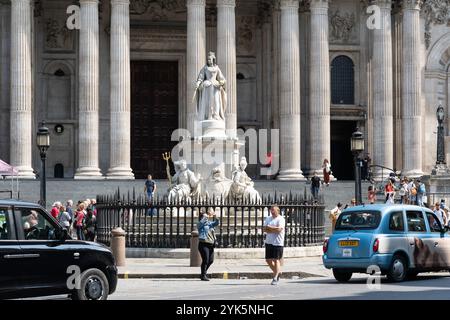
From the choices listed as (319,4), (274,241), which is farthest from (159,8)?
(274,241)

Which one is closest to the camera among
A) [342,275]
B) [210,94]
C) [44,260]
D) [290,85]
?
[44,260]

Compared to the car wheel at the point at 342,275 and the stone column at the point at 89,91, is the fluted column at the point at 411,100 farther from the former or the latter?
the car wheel at the point at 342,275

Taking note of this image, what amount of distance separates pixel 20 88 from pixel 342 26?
19.8m

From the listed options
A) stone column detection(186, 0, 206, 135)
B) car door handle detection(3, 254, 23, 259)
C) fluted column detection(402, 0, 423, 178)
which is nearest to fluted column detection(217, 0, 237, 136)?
stone column detection(186, 0, 206, 135)

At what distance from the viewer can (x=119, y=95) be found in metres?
55.8

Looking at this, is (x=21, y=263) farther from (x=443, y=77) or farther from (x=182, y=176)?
(x=443, y=77)

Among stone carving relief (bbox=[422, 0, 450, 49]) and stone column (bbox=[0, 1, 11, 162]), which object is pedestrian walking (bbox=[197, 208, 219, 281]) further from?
stone carving relief (bbox=[422, 0, 450, 49])

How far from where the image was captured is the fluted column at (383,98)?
58.8 metres

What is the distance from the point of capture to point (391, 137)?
2322 inches

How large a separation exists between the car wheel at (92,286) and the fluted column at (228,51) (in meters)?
37.6

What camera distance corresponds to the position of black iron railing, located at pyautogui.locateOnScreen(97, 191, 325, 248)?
99.1ft

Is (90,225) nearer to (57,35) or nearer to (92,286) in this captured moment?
(92,286)

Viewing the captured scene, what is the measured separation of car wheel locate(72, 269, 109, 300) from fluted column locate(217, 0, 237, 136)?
37.6 metres

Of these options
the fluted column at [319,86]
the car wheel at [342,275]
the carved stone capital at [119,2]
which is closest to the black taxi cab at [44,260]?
the car wheel at [342,275]
